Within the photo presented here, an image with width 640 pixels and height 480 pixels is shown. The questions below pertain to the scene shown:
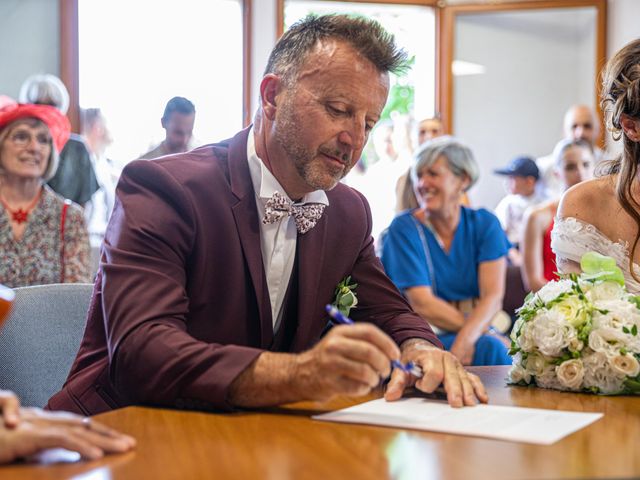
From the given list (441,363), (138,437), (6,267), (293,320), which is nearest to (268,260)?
(293,320)

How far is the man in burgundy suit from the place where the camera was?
5.27 ft

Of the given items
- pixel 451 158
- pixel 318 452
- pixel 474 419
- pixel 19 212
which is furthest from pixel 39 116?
pixel 318 452

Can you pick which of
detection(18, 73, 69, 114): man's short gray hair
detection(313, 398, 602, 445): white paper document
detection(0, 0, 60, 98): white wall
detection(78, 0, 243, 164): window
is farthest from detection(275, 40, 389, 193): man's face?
detection(0, 0, 60, 98): white wall

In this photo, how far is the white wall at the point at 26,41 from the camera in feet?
24.0

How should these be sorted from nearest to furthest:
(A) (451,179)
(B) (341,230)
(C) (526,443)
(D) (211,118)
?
(C) (526,443)
(B) (341,230)
(A) (451,179)
(D) (211,118)

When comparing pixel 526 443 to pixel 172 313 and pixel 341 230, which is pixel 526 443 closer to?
pixel 172 313

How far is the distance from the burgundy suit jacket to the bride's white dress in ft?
1.79

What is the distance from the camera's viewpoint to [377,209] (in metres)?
8.16

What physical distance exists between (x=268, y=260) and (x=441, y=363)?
47 centimetres

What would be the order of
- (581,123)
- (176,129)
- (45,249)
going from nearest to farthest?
(45,249) → (176,129) → (581,123)

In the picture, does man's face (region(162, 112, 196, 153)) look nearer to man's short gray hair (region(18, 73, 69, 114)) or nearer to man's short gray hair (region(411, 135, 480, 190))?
man's short gray hair (region(18, 73, 69, 114))

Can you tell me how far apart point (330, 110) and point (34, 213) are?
2482 mm

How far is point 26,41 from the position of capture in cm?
740

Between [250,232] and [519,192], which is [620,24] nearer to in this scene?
[519,192]
